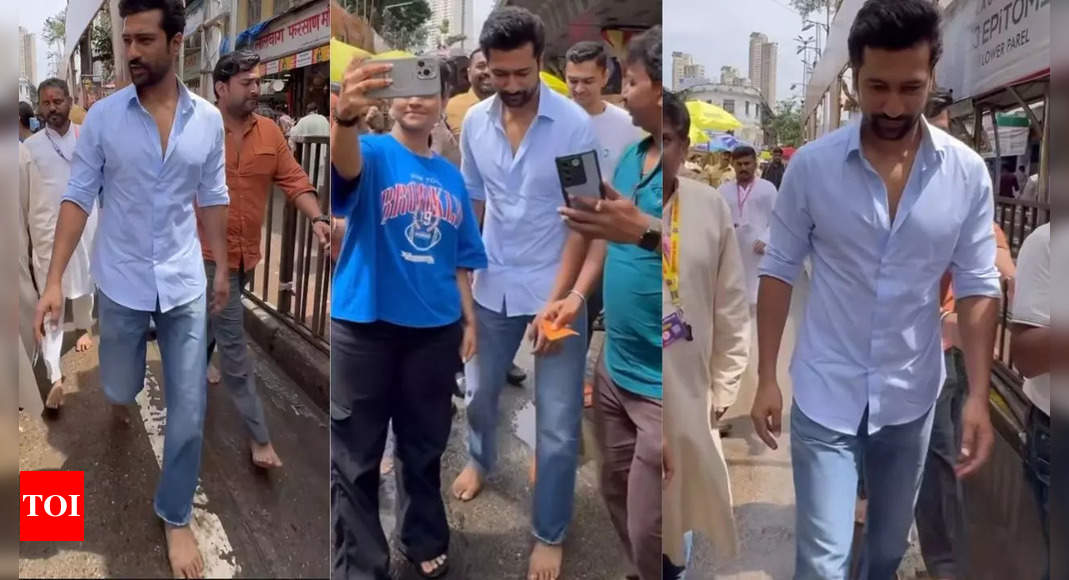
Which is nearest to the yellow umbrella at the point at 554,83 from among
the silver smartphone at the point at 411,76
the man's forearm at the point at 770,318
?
the silver smartphone at the point at 411,76

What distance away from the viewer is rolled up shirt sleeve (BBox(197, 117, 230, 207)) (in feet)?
7.16

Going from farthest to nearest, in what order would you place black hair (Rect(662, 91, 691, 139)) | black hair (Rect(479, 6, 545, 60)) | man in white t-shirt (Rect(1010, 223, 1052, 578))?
1. man in white t-shirt (Rect(1010, 223, 1052, 578))
2. black hair (Rect(662, 91, 691, 139))
3. black hair (Rect(479, 6, 545, 60))

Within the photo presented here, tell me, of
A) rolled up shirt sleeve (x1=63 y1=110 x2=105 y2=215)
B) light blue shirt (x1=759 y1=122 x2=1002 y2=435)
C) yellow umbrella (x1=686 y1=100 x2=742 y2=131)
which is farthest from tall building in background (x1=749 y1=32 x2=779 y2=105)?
rolled up shirt sleeve (x1=63 y1=110 x2=105 y2=215)

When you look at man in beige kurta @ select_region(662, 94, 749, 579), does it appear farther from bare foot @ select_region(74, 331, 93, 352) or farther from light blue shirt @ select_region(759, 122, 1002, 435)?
bare foot @ select_region(74, 331, 93, 352)

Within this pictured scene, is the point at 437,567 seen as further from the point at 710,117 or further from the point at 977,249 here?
the point at 977,249

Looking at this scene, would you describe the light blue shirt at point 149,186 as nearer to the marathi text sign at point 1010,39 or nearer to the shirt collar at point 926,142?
the shirt collar at point 926,142

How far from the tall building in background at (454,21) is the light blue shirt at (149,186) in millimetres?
590

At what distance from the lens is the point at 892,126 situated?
2.24m

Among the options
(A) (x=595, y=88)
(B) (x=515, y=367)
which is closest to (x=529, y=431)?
(B) (x=515, y=367)

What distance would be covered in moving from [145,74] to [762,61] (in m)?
1.63

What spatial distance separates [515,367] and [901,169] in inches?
44.2

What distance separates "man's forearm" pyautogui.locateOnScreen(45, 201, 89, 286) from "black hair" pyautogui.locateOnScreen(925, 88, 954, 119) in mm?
2193

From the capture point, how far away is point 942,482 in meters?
2.37

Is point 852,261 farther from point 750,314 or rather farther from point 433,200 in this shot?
point 433,200
